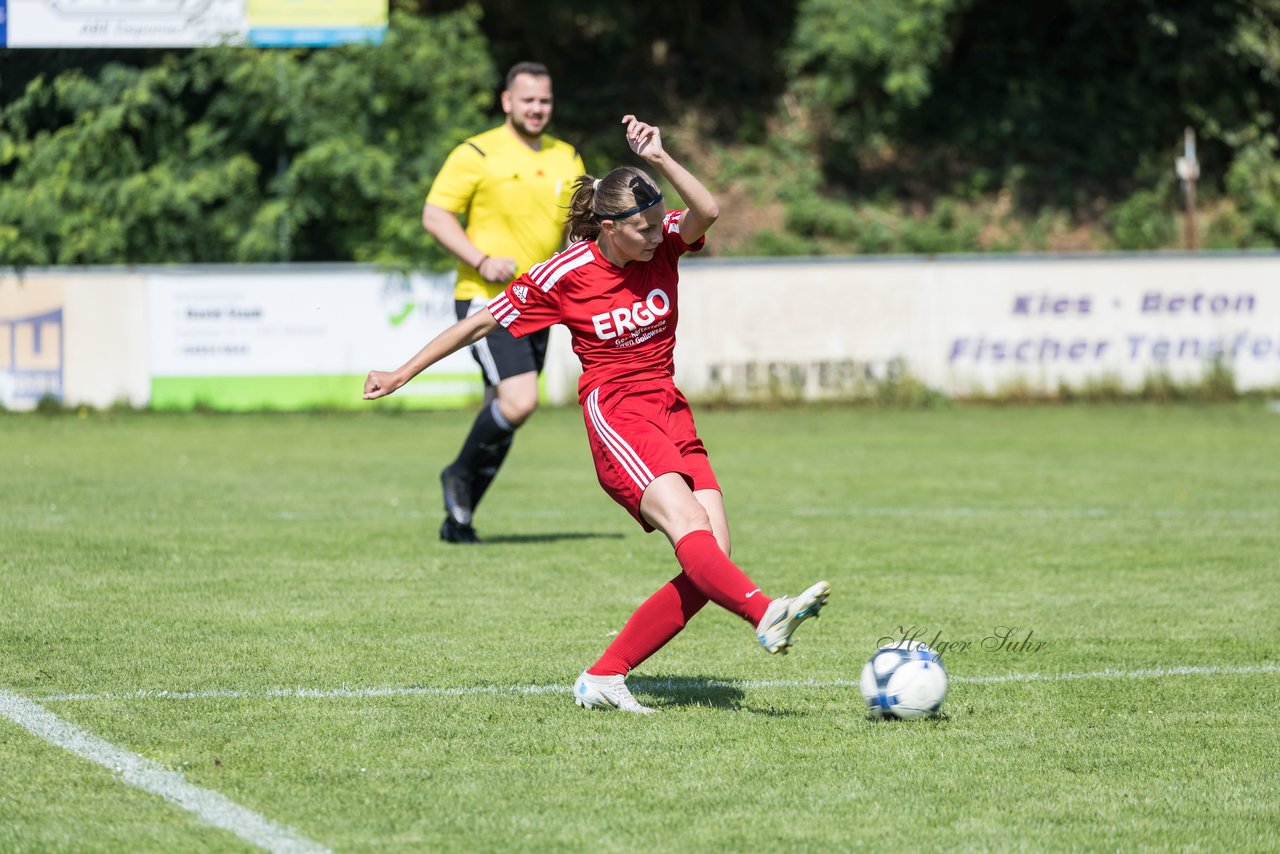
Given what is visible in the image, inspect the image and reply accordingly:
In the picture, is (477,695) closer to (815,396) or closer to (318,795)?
(318,795)

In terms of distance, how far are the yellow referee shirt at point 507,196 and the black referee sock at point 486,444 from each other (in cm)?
77

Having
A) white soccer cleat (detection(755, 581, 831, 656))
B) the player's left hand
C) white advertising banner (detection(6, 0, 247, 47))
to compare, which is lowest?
white soccer cleat (detection(755, 581, 831, 656))

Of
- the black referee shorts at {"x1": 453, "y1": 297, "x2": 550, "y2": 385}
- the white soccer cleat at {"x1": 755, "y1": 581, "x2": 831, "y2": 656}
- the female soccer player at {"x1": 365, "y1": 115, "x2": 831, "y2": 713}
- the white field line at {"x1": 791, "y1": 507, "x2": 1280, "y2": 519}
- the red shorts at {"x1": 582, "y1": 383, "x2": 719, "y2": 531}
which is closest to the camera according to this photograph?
the white soccer cleat at {"x1": 755, "y1": 581, "x2": 831, "y2": 656}

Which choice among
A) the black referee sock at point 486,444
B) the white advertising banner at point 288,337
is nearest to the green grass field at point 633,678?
the black referee sock at point 486,444

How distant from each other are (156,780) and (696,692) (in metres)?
1.85

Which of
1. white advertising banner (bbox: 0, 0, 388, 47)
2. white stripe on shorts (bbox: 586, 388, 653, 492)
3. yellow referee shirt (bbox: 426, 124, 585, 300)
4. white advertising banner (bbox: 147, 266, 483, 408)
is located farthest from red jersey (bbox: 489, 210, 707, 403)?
white advertising banner (bbox: 0, 0, 388, 47)

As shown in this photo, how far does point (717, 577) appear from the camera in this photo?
16.1ft

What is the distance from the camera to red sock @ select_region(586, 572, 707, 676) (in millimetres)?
5152

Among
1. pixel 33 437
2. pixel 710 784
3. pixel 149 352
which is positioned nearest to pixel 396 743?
pixel 710 784

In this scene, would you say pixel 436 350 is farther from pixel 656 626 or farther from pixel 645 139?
pixel 656 626

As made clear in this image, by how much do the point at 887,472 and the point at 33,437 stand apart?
857cm

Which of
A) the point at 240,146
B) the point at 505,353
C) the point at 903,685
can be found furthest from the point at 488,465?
the point at 240,146

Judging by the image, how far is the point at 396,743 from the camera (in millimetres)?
4621

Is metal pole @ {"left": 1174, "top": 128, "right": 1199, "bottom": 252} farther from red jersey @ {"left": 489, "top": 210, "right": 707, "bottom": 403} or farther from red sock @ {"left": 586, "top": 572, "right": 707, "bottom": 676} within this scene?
red sock @ {"left": 586, "top": 572, "right": 707, "bottom": 676}
